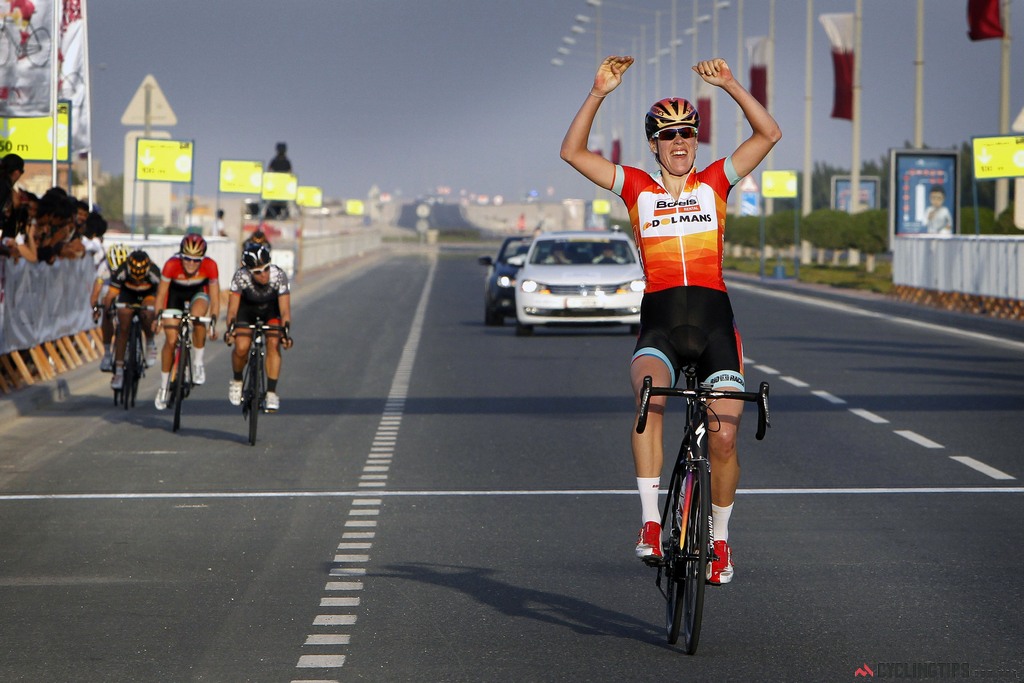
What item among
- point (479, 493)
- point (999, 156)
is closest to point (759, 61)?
point (999, 156)

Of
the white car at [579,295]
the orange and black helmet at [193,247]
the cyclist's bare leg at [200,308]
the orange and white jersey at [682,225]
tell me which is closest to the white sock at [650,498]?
the orange and white jersey at [682,225]

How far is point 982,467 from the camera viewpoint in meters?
12.7

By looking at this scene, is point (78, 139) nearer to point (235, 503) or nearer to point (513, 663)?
point (235, 503)

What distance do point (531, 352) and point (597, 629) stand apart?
17.7 metres

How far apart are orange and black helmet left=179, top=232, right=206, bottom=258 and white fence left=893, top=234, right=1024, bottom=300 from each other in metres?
17.9

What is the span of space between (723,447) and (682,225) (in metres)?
0.90

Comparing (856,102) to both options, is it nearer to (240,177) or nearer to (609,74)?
(240,177)

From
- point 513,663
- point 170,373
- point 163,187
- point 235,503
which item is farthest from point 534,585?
point 163,187

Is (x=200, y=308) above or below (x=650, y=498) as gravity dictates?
above

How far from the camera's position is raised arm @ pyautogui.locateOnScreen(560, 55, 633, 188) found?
746 centimetres

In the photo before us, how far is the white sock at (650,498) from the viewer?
24.0 feet

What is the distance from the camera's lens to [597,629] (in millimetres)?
7570

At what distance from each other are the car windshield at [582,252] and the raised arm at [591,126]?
21.5m

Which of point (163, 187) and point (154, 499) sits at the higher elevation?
point (163, 187)
